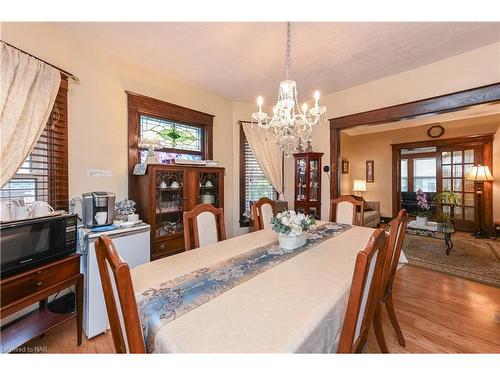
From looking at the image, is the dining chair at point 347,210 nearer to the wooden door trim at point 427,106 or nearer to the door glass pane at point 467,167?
the wooden door trim at point 427,106

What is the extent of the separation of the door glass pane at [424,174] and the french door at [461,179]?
0.44 feet

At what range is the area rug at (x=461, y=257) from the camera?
268cm

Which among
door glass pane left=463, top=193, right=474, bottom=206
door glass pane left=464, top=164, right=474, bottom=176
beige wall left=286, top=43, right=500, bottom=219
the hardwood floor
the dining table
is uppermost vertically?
beige wall left=286, top=43, right=500, bottom=219

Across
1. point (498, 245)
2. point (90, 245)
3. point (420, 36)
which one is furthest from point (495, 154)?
point (90, 245)

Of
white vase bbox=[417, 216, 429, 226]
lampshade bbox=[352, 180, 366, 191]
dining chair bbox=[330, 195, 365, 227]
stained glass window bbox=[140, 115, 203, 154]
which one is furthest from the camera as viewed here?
lampshade bbox=[352, 180, 366, 191]

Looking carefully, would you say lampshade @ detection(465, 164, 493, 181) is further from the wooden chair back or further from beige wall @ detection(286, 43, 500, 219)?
the wooden chair back

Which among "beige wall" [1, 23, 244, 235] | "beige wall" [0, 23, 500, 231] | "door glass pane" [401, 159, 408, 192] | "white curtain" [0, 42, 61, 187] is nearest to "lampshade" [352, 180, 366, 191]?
"door glass pane" [401, 159, 408, 192]

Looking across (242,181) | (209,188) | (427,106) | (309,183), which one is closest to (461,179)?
(427,106)

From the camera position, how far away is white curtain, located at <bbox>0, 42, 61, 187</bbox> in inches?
58.4

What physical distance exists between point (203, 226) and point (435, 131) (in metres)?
6.04

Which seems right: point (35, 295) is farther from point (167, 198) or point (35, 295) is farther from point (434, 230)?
point (434, 230)

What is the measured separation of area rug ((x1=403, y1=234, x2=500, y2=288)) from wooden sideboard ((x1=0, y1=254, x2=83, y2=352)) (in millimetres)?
3900

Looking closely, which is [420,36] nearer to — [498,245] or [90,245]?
[90,245]

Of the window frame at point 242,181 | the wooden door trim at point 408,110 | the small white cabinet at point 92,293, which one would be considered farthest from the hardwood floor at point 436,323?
the window frame at point 242,181
